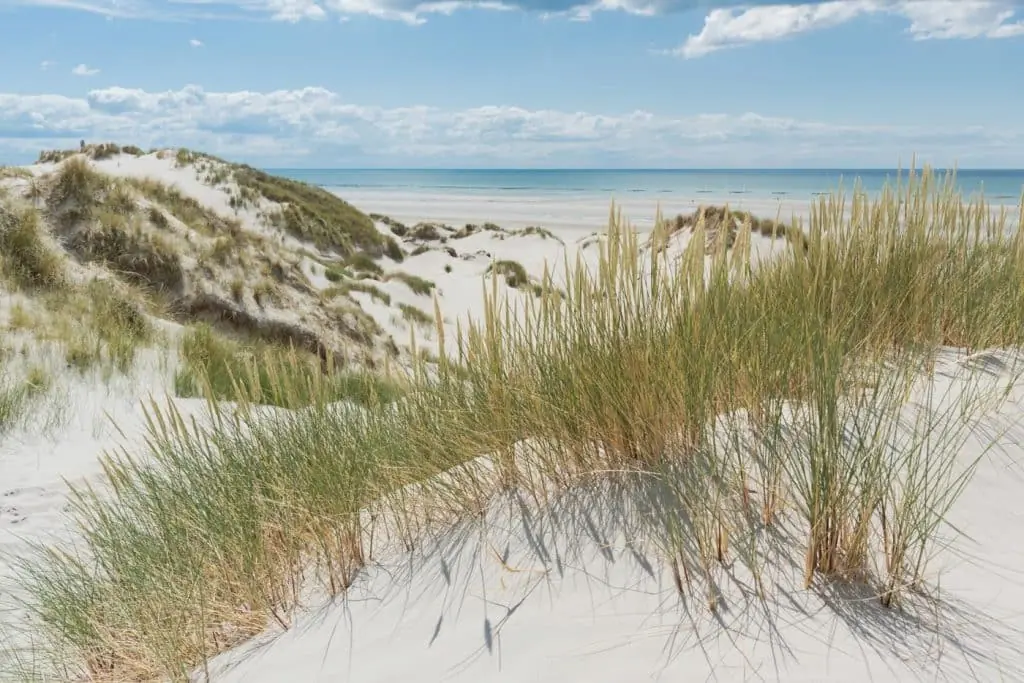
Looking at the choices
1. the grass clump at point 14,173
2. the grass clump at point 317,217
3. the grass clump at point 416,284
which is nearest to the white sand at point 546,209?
the grass clump at point 317,217

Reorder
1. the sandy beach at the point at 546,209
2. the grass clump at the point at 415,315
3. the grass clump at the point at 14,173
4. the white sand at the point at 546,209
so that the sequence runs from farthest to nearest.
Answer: the white sand at the point at 546,209, the sandy beach at the point at 546,209, the grass clump at the point at 415,315, the grass clump at the point at 14,173

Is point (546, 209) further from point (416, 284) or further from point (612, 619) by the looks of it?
point (612, 619)

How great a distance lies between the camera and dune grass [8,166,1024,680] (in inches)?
86.8

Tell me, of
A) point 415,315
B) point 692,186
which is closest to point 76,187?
point 415,315

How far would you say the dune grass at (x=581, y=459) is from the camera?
2205mm

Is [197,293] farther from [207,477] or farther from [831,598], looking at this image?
[831,598]

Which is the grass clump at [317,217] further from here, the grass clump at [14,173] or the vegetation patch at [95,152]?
the grass clump at [14,173]

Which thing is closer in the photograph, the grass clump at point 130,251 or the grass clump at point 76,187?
the grass clump at point 130,251

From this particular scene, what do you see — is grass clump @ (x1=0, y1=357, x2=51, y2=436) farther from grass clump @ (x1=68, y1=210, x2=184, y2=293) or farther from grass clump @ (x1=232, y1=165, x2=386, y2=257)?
grass clump @ (x1=232, y1=165, x2=386, y2=257)

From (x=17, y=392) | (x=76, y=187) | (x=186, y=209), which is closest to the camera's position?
(x=17, y=392)

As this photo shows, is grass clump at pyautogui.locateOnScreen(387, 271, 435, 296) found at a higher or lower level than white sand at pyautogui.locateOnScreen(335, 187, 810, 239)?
lower

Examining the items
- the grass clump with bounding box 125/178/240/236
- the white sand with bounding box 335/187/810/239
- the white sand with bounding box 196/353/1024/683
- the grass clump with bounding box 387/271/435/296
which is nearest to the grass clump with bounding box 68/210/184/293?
the grass clump with bounding box 125/178/240/236

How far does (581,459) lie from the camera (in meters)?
2.69

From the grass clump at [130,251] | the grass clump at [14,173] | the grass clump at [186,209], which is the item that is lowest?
the grass clump at [130,251]
